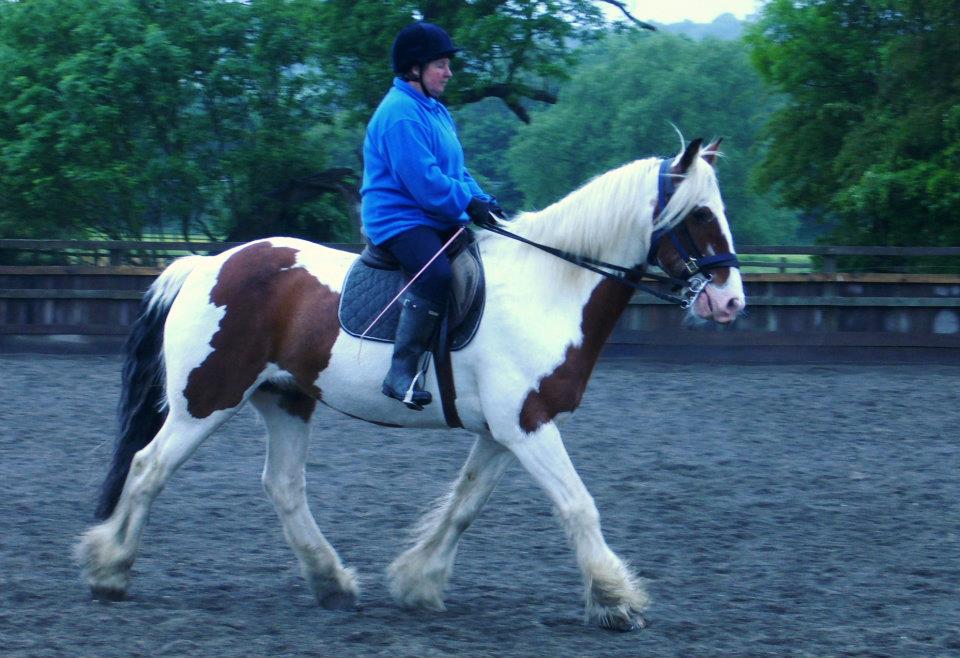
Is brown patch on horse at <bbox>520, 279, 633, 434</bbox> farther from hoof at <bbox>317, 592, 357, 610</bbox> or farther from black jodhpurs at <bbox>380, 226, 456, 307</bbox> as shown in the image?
hoof at <bbox>317, 592, 357, 610</bbox>

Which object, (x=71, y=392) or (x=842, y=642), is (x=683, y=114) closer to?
(x=71, y=392)

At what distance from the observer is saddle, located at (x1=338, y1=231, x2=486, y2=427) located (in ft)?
15.0

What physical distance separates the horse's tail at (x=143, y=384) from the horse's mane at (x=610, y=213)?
174cm

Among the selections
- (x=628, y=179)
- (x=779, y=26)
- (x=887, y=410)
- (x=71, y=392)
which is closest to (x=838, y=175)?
(x=779, y=26)

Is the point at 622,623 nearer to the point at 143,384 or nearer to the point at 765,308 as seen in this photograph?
the point at 143,384

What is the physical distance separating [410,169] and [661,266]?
1.10 m

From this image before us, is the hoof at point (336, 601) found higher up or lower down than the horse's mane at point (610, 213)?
lower down

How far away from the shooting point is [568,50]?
20.3 m

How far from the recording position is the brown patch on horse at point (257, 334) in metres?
4.88

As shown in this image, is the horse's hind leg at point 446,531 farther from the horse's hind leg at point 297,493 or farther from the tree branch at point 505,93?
the tree branch at point 505,93

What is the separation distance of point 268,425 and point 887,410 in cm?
638

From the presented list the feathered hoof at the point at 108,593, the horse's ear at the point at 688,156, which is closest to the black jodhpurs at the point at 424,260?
the horse's ear at the point at 688,156

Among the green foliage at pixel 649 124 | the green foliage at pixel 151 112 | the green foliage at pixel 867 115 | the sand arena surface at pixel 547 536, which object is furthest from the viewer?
the green foliage at pixel 649 124

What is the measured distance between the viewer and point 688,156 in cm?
443
